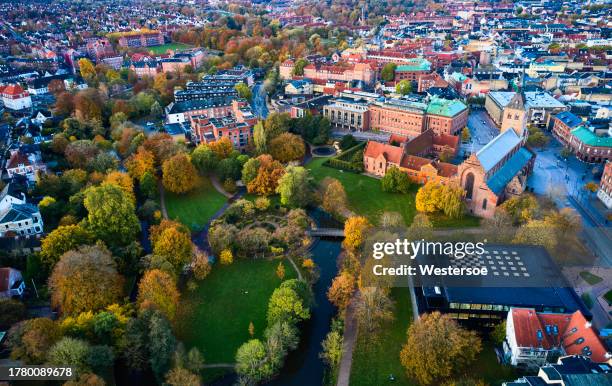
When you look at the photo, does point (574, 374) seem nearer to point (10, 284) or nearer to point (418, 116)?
point (10, 284)

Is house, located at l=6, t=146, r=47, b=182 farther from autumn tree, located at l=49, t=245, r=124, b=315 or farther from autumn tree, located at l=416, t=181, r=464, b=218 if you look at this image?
autumn tree, located at l=416, t=181, r=464, b=218

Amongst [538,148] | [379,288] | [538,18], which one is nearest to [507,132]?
[538,148]

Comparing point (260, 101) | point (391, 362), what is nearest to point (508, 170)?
point (391, 362)

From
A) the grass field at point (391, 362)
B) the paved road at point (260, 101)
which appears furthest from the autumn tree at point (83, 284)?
the paved road at point (260, 101)

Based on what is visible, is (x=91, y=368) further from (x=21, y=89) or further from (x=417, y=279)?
(x=21, y=89)

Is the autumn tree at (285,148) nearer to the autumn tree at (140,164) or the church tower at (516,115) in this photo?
the autumn tree at (140,164)

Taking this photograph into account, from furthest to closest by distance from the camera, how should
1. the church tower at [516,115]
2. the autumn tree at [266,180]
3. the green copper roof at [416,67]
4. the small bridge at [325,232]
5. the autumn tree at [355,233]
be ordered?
1. the green copper roof at [416,67]
2. the church tower at [516,115]
3. the autumn tree at [266,180]
4. the small bridge at [325,232]
5. the autumn tree at [355,233]
